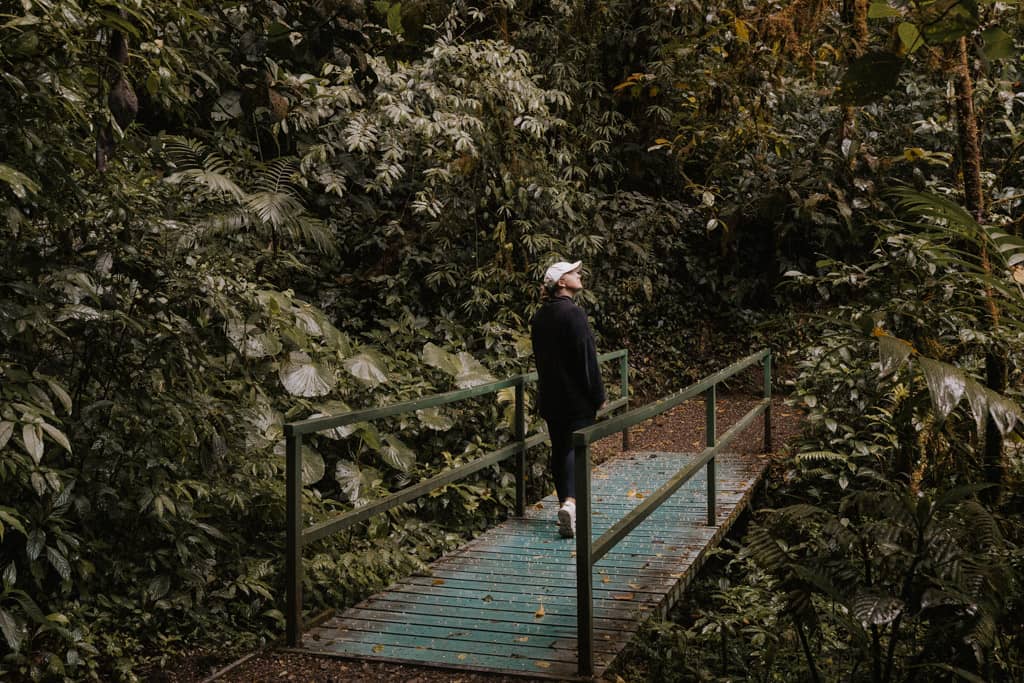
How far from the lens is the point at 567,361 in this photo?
5.65m

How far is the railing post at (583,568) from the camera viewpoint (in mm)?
3783

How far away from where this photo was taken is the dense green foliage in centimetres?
323

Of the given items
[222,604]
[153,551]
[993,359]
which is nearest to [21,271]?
[153,551]

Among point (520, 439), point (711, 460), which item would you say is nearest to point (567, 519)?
point (520, 439)

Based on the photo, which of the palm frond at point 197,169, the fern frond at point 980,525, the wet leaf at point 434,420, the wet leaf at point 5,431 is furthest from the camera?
the wet leaf at point 434,420

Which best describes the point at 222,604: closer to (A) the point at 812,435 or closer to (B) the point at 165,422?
(B) the point at 165,422

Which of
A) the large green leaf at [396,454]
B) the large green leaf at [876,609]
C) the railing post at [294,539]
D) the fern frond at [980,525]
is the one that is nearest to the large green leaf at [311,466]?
the large green leaf at [396,454]

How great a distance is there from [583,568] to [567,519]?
6.12ft

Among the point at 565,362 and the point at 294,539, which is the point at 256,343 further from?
the point at 294,539

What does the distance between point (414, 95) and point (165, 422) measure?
5.31m

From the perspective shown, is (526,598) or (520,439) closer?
(526,598)

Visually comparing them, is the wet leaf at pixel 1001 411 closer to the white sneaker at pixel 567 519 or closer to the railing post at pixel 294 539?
the railing post at pixel 294 539

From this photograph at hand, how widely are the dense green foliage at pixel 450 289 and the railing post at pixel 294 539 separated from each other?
50 centimetres

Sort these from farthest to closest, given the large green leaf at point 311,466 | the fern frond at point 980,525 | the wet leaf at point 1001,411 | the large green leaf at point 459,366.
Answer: the large green leaf at point 459,366 < the large green leaf at point 311,466 < the fern frond at point 980,525 < the wet leaf at point 1001,411
